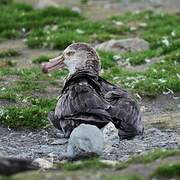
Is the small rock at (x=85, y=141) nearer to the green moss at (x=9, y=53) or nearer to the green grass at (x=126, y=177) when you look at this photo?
the green grass at (x=126, y=177)

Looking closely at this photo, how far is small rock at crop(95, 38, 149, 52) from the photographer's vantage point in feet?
54.6

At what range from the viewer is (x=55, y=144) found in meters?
10.0

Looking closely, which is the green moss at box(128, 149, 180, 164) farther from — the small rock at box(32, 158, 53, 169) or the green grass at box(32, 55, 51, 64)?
the green grass at box(32, 55, 51, 64)

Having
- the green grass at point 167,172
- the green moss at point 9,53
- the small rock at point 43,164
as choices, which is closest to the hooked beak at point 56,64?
the small rock at point 43,164

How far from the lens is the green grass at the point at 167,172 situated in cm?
691

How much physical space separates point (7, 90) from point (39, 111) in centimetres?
167

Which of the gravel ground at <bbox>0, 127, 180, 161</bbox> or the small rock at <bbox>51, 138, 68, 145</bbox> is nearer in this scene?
the gravel ground at <bbox>0, 127, 180, 161</bbox>

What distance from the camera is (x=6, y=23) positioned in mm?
19656

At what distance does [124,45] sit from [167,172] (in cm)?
992

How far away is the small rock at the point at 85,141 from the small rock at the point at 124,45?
799cm

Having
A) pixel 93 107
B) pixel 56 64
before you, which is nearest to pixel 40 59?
pixel 56 64

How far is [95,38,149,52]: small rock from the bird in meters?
5.95

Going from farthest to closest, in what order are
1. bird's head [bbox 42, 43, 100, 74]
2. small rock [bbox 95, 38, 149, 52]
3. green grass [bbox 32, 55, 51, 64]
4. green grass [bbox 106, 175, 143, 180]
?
1. small rock [bbox 95, 38, 149, 52]
2. green grass [bbox 32, 55, 51, 64]
3. bird's head [bbox 42, 43, 100, 74]
4. green grass [bbox 106, 175, 143, 180]

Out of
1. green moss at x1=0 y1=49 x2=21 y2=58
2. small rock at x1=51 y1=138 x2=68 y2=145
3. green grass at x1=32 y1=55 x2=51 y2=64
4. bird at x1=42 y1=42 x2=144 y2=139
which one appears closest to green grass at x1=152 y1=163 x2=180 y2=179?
bird at x1=42 y1=42 x2=144 y2=139
